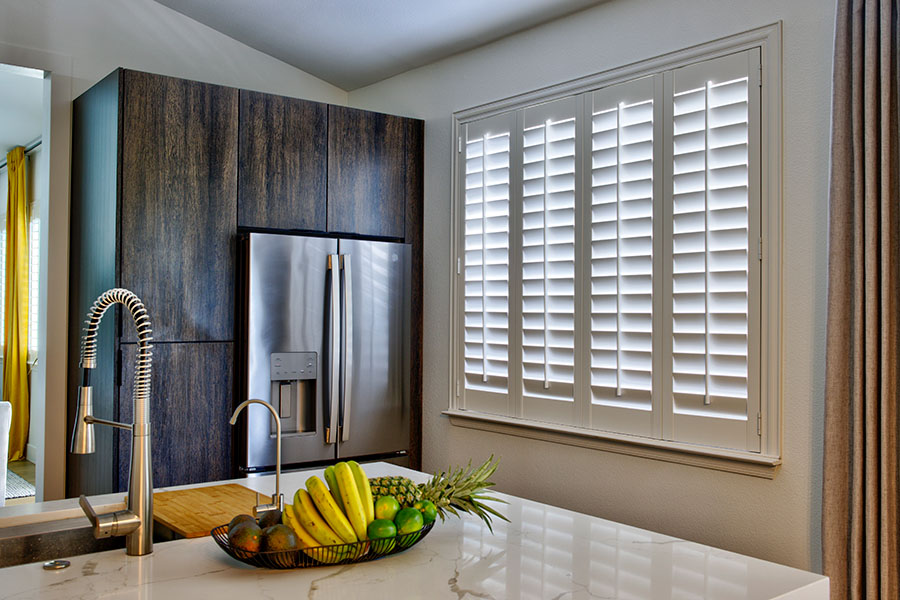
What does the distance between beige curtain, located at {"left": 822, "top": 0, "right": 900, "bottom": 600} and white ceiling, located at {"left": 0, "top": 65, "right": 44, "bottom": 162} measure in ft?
12.1

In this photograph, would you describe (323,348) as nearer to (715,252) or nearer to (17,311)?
(715,252)

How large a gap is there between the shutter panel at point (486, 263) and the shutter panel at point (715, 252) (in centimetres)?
86

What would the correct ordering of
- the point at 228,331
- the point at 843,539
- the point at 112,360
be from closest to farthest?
the point at 843,539 < the point at 112,360 < the point at 228,331

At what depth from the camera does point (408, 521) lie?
1.44 m

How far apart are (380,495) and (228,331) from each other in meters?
1.95

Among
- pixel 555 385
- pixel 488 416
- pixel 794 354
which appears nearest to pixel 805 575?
pixel 794 354

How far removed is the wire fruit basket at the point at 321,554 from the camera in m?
1.37

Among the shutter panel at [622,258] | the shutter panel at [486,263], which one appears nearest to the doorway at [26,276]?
the shutter panel at [486,263]

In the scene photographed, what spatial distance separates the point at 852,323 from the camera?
227 cm

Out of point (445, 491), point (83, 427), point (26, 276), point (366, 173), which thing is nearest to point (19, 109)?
point (26, 276)

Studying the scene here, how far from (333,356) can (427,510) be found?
6.58 ft

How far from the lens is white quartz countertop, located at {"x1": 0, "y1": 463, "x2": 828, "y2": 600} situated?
129 centimetres

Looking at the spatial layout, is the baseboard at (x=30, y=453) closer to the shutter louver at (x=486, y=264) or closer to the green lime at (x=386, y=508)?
the shutter louver at (x=486, y=264)

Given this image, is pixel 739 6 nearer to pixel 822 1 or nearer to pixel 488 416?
pixel 822 1
